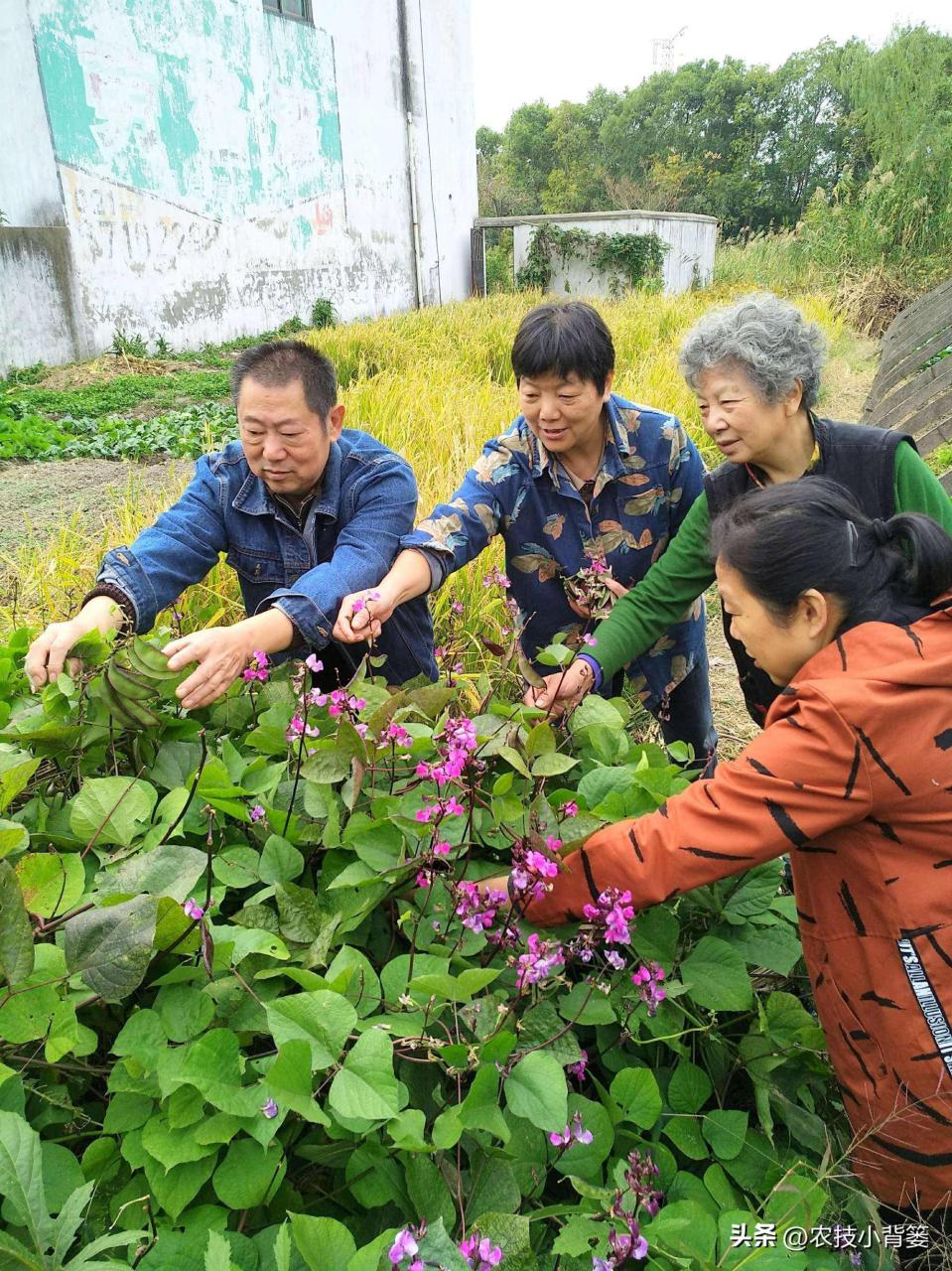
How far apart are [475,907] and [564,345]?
1.63 meters

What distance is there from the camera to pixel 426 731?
3.91 ft

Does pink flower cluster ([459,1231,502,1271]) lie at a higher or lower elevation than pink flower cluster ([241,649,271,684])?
lower

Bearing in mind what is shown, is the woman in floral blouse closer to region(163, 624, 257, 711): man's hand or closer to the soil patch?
region(163, 624, 257, 711): man's hand

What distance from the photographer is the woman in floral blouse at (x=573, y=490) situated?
228 cm

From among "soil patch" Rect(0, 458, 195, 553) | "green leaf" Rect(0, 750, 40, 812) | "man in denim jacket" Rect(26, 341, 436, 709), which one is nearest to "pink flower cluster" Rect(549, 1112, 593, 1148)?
"green leaf" Rect(0, 750, 40, 812)

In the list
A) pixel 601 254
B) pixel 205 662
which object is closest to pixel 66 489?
pixel 205 662

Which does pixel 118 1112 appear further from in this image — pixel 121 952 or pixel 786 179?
pixel 786 179

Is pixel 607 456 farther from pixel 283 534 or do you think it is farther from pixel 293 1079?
pixel 293 1079

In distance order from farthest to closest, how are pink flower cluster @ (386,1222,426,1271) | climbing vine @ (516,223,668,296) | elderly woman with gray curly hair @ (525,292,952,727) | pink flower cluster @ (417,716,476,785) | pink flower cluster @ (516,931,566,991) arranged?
climbing vine @ (516,223,668,296) → elderly woman with gray curly hair @ (525,292,952,727) → pink flower cluster @ (417,716,476,785) → pink flower cluster @ (516,931,566,991) → pink flower cluster @ (386,1222,426,1271)

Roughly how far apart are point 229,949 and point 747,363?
1761mm

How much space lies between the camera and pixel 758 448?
6.95 feet

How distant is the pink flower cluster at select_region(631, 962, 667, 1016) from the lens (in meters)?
0.98

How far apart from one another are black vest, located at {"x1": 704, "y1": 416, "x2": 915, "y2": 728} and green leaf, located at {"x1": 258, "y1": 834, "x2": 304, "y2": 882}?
48.1 inches

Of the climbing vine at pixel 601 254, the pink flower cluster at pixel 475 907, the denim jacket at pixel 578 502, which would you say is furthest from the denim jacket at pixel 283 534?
the climbing vine at pixel 601 254
